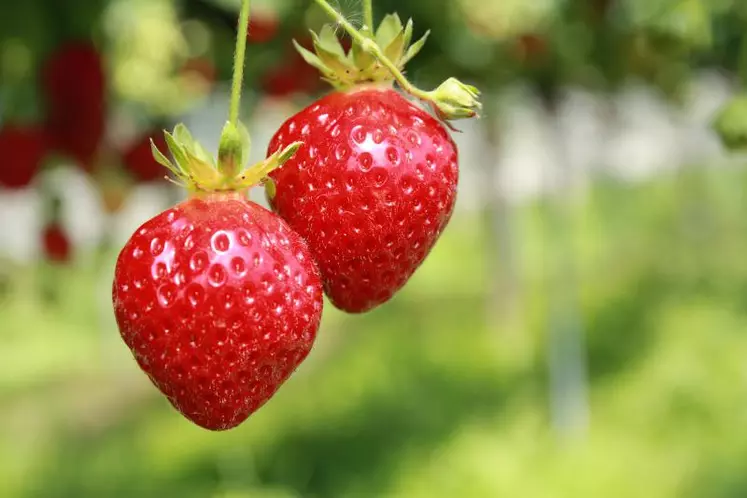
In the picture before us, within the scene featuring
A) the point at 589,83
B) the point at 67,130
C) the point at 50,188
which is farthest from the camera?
the point at 589,83

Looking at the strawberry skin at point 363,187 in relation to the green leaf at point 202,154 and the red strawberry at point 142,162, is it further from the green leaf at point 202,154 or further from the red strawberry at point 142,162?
the red strawberry at point 142,162

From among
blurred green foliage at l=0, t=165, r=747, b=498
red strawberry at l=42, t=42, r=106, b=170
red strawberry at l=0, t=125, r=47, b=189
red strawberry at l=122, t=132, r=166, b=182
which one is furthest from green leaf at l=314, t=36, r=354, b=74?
blurred green foliage at l=0, t=165, r=747, b=498


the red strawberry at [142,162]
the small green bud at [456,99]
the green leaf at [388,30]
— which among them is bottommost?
the small green bud at [456,99]

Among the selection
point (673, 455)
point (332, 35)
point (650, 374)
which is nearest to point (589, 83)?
point (650, 374)

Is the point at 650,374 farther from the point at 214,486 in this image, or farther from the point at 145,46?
the point at 145,46

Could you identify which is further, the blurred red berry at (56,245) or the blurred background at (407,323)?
the blurred red berry at (56,245)

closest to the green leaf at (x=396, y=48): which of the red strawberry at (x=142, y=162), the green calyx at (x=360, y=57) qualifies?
the green calyx at (x=360, y=57)

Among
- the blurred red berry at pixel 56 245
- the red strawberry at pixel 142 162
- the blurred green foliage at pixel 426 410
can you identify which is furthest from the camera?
the blurred green foliage at pixel 426 410
